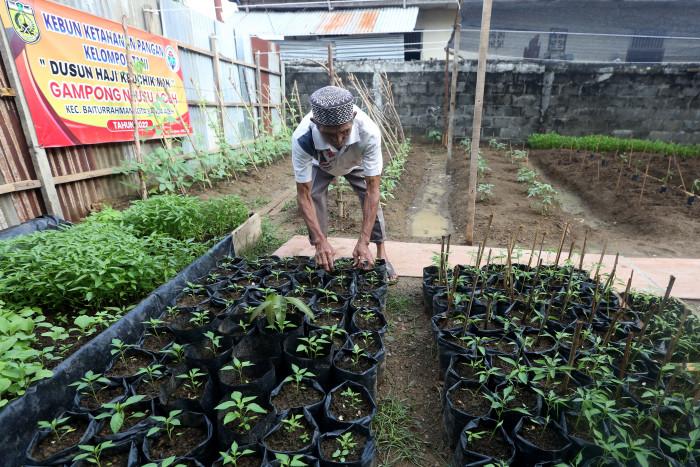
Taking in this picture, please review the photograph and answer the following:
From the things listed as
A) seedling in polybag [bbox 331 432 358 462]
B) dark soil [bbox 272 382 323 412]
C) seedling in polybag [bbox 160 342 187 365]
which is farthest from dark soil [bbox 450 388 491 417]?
seedling in polybag [bbox 160 342 187 365]

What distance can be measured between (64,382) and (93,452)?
0.55 m

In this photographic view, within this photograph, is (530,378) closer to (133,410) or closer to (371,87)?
(133,410)

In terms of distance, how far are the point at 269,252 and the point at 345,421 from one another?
2285 millimetres

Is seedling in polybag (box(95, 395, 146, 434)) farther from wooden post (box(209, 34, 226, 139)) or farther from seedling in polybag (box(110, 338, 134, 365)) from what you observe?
wooden post (box(209, 34, 226, 139))

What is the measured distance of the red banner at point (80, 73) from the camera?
133 inches

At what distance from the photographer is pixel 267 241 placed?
12.3ft

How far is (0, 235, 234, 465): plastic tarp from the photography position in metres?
1.41

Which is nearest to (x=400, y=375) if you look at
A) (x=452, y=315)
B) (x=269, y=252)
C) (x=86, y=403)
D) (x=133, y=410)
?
(x=452, y=315)

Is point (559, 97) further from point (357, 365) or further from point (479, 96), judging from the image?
point (357, 365)

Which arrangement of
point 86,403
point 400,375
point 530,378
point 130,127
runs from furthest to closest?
point 130,127, point 400,375, point 530,378, point 86,403

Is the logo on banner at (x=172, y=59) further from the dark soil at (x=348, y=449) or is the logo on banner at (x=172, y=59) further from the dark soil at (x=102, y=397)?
the dark soil at (x=348, y=449)

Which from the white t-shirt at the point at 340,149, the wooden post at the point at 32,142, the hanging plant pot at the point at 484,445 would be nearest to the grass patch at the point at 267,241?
the white t-shirt at the point at 340,149

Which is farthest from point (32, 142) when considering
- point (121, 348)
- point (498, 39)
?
point (498, 39)

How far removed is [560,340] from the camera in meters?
1.92
